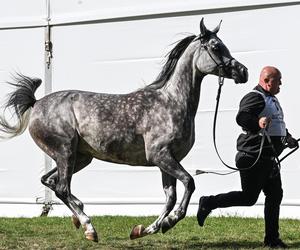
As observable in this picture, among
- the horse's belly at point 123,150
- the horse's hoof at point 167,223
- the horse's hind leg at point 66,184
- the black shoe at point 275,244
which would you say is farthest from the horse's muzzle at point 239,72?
the horse's hind leg at point 66,184

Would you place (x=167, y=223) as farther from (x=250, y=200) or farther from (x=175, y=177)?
(x=250, y=200)

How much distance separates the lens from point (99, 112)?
7.10 m

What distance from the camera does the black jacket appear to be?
6844 millimetres

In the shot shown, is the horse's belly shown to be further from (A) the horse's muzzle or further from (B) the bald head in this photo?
(B) the bald head

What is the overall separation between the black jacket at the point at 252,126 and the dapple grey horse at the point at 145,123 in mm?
209

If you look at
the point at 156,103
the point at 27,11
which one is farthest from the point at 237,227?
the point at 27,11

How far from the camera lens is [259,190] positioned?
7.02 meters

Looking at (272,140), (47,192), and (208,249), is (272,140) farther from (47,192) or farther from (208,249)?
(47,192)

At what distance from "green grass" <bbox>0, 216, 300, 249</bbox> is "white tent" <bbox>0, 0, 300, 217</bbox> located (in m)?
0.59

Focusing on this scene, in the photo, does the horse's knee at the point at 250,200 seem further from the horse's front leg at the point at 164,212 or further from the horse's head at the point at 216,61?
the horse's head at the point at 216,61

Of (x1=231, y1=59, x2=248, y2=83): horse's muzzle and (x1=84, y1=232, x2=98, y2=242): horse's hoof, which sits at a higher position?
(x1=231, y1=59, x2=248, y2=83): horse's muzzle

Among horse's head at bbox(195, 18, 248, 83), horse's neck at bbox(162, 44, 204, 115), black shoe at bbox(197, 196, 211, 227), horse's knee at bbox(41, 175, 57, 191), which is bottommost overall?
black shoe at bbox(197, 196, 211, 227)

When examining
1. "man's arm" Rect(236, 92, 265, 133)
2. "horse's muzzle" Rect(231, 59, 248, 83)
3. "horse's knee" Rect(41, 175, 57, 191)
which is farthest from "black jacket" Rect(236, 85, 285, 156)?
"horse's knee" Rect(41, 175, 57, 191)

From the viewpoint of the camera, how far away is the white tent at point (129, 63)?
376 inches
